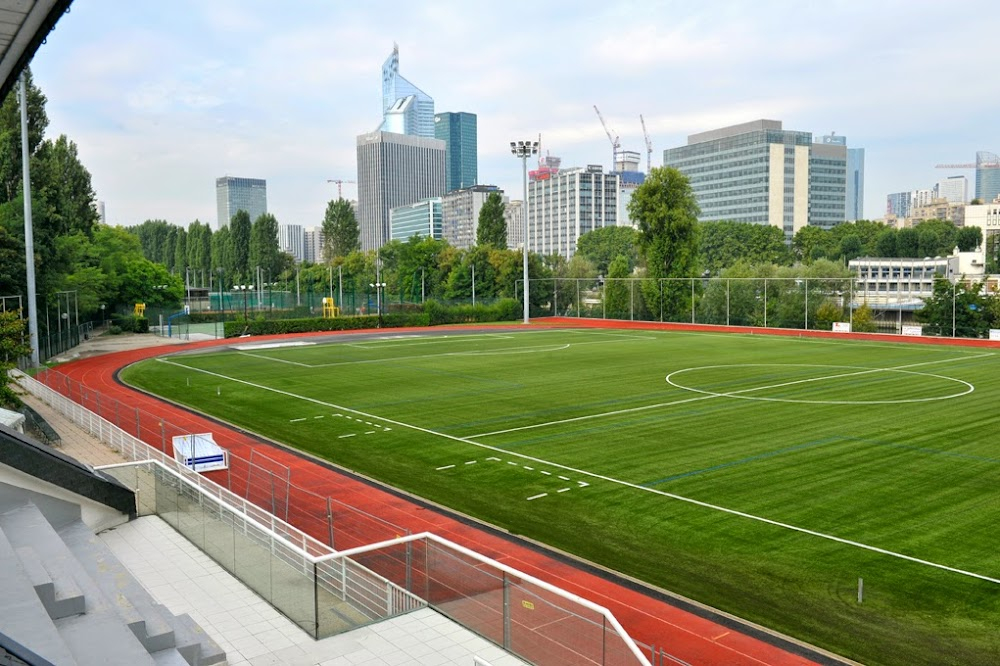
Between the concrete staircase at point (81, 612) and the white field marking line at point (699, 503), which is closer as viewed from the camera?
the concrete staircase at point (81, 612)

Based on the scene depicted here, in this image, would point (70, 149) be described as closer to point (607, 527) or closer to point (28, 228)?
point (28, 228)

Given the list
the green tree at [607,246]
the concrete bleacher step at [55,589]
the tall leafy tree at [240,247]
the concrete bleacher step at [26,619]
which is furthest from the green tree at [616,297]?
the green tree at [607,246]

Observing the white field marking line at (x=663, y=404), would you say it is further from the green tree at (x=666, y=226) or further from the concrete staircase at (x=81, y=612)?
the green tree at (x=666, y=226)

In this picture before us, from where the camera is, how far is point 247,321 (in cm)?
6300

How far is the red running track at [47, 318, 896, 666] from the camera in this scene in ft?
34.3

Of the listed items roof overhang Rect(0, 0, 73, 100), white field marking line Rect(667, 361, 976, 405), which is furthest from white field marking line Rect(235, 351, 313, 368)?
roof overhang Rect(0, 0, 73, 100)

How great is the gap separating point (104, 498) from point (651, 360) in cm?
3122

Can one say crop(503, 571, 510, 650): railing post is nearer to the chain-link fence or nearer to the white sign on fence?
the white sign on fence

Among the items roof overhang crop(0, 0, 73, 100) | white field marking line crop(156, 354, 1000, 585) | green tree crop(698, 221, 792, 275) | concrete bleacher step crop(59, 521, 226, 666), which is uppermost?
green tree crop(698, 221, 792, 275)

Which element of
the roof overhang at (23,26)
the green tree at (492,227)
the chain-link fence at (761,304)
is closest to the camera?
the roof overhang at (23,26)

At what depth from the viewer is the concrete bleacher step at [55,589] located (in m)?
8.05

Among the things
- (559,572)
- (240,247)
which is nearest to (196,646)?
(559,572)

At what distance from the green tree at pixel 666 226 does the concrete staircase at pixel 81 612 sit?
2626 inches

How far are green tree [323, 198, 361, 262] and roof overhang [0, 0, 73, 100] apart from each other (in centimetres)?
13764
